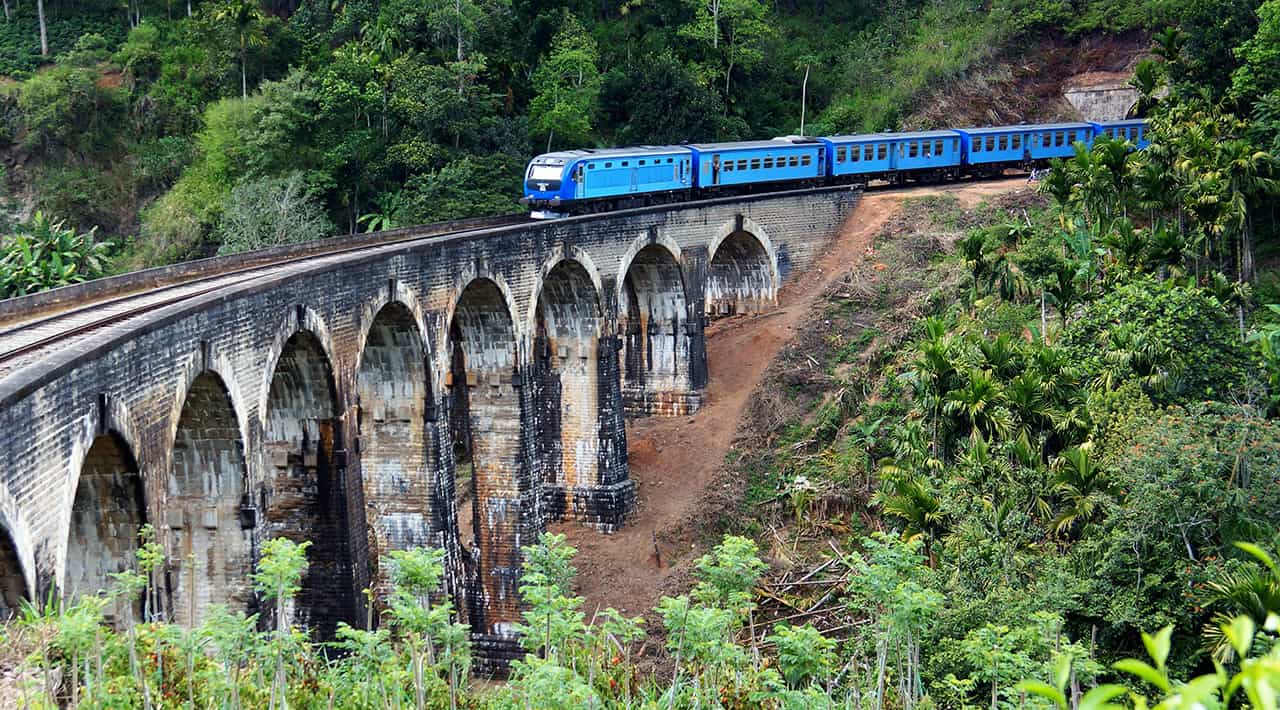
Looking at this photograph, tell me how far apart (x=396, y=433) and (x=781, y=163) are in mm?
19711

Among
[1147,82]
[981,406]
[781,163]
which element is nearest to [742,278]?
[781,163]

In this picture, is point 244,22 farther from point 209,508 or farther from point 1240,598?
point 1240,598

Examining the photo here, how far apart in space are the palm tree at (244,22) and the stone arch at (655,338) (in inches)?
878

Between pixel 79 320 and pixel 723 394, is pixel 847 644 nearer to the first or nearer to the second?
pixel 79 320

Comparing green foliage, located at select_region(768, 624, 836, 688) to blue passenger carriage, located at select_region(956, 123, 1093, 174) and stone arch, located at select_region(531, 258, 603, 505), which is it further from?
blue passenger carriage, located at select_region(956, 123, 1093, 174)

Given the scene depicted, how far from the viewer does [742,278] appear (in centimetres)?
4222

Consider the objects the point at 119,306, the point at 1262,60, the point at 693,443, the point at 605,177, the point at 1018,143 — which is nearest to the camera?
the point at 119,306

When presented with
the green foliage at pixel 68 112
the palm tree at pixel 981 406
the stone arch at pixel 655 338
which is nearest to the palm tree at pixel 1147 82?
the stone arch at pixel 655 338

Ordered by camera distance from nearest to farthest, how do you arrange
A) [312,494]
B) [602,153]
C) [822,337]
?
1. [312,494]
2. [602,153]
3. [822,337]

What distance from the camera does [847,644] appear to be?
21.9 m

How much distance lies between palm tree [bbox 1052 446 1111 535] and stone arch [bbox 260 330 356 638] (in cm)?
1186

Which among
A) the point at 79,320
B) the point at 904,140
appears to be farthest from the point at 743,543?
the point at 904,140

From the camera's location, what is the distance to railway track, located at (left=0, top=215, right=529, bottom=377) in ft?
56.5

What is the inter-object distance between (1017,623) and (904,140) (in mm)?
27482
